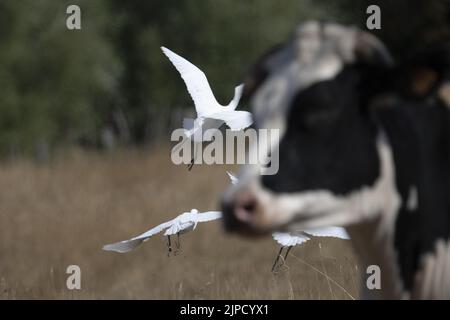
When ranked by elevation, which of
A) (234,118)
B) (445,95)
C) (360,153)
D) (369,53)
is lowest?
(360,153)

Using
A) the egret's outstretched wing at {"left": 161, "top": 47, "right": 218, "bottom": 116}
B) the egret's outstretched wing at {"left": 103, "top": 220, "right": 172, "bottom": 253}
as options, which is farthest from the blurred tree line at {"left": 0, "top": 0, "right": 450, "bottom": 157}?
the egret's outstretched wing at {"left": 103, "top": 220, "right": 172, "bottom": 253}

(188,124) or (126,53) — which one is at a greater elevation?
(126,53)

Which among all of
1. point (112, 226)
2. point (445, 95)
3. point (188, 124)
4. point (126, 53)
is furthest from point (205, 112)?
point (126, 53)

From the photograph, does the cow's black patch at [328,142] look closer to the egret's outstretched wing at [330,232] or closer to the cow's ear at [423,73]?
the cow's ear at [423,73]

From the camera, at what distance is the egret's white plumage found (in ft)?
20.0

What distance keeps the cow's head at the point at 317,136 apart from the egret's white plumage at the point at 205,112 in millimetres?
2112

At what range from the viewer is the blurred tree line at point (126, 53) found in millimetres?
29062

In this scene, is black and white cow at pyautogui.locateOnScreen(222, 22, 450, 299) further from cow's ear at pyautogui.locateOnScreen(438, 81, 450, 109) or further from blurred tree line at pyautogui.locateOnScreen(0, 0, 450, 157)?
blurred tree line at pyautogui.locateOnScreen(0, 0, 450, 157)

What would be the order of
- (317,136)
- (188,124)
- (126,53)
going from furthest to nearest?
(126,53) → (188,124) → (317,136)

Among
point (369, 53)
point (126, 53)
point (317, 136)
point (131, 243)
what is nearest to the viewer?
point (317, 136)

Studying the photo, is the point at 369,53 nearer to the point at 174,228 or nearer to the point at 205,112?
the point at 174,228

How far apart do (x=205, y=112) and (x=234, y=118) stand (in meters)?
0.32

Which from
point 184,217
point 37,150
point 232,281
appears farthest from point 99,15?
point 184,217

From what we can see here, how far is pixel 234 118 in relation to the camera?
20.0 feet
